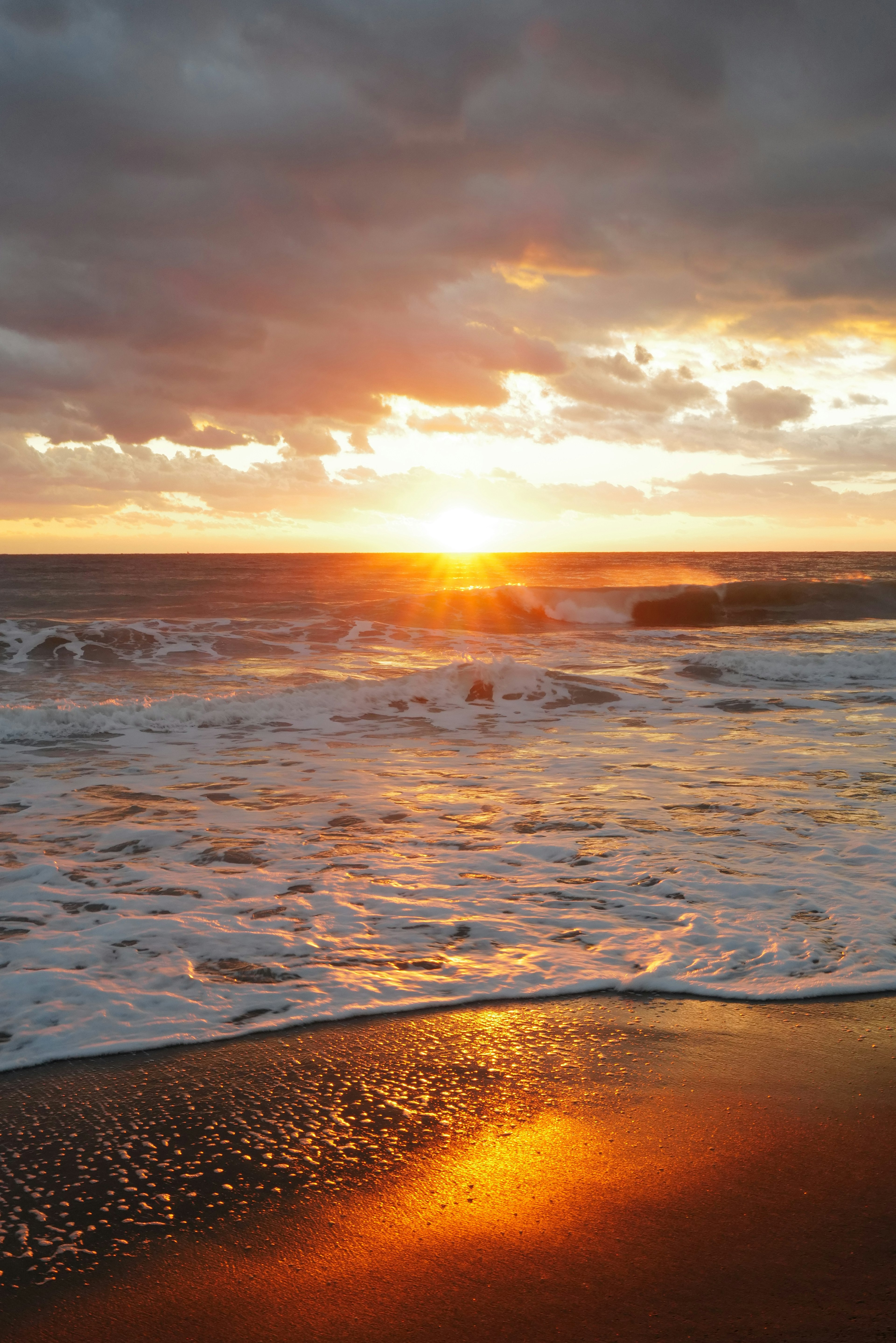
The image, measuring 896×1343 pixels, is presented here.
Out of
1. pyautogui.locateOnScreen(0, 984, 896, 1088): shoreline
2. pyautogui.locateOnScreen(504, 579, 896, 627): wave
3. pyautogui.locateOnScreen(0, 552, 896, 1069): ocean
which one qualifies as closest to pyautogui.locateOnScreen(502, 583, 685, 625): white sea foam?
pyautogui.locateOnScreen(504, 579, 896, 627): wave

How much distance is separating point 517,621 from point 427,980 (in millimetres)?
24751

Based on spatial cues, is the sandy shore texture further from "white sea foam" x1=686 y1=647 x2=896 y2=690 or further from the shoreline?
"white sea foam" x1=686 y1=647 x2=896 y2=690

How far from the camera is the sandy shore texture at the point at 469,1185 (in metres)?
2.01

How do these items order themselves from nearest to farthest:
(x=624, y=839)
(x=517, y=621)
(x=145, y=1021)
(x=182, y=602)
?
(x=145, y=1021) → (x=624, y=839) → (x=517, y=621) → (x=182, y=602)

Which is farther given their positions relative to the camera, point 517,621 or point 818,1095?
point 517,621

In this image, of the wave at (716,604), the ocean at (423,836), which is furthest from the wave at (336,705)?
the wave at (716,604)

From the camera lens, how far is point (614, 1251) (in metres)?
2.21

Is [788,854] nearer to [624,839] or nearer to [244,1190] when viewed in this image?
[624,839]

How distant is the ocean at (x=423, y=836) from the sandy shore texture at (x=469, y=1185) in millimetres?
437

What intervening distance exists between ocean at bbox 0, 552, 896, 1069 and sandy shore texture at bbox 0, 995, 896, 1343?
1.44 ft

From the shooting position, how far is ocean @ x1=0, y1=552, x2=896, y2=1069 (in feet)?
12.9

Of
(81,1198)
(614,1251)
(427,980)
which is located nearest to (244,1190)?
(81,1198)

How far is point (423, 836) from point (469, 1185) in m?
3.89

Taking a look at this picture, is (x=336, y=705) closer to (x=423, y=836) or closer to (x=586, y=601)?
(x=423, y=836)
